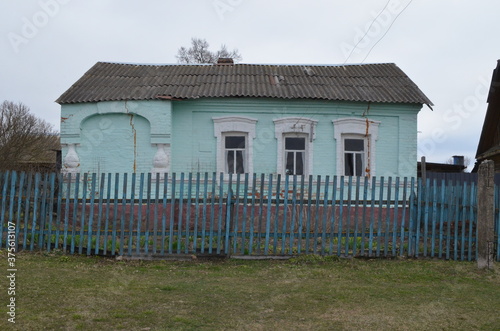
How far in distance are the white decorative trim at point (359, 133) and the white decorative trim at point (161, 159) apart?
4557mm

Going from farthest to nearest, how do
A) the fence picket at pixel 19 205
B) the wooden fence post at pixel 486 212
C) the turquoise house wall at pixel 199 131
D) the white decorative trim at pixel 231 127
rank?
the white decorative trim at pixel 231 127, the turquoise house wall at pixel 199 131, the fence picket at pixel 19 205, the wooden fence post at pixel 486 212

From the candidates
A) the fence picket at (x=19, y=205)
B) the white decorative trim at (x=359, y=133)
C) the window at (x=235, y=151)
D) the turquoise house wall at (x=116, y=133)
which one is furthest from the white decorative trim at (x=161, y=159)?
the white decorative trim at (x=359, y=133)

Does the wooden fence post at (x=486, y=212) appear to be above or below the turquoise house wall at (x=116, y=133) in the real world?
below

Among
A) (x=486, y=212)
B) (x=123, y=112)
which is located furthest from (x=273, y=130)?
(x=486, y=212)

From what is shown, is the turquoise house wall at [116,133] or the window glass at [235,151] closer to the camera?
the turquoise house wall at [116,133]

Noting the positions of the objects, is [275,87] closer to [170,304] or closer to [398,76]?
[398,76]

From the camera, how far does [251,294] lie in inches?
244

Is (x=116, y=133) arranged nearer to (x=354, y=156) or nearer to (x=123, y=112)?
(x=123, y=112)

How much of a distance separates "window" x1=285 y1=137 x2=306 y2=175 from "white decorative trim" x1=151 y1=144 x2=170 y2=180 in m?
3.23

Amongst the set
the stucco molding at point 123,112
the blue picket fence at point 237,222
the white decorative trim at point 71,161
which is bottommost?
the blue picket fence at point 237,222

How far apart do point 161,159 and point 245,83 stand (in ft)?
10.5

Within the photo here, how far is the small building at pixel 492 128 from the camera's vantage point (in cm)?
1739

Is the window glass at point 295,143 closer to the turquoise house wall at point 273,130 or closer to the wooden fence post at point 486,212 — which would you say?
the turquoise house wall at point 273,130

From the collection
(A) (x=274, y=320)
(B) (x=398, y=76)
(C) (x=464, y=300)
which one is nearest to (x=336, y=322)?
(A) (x=274, y=320)
